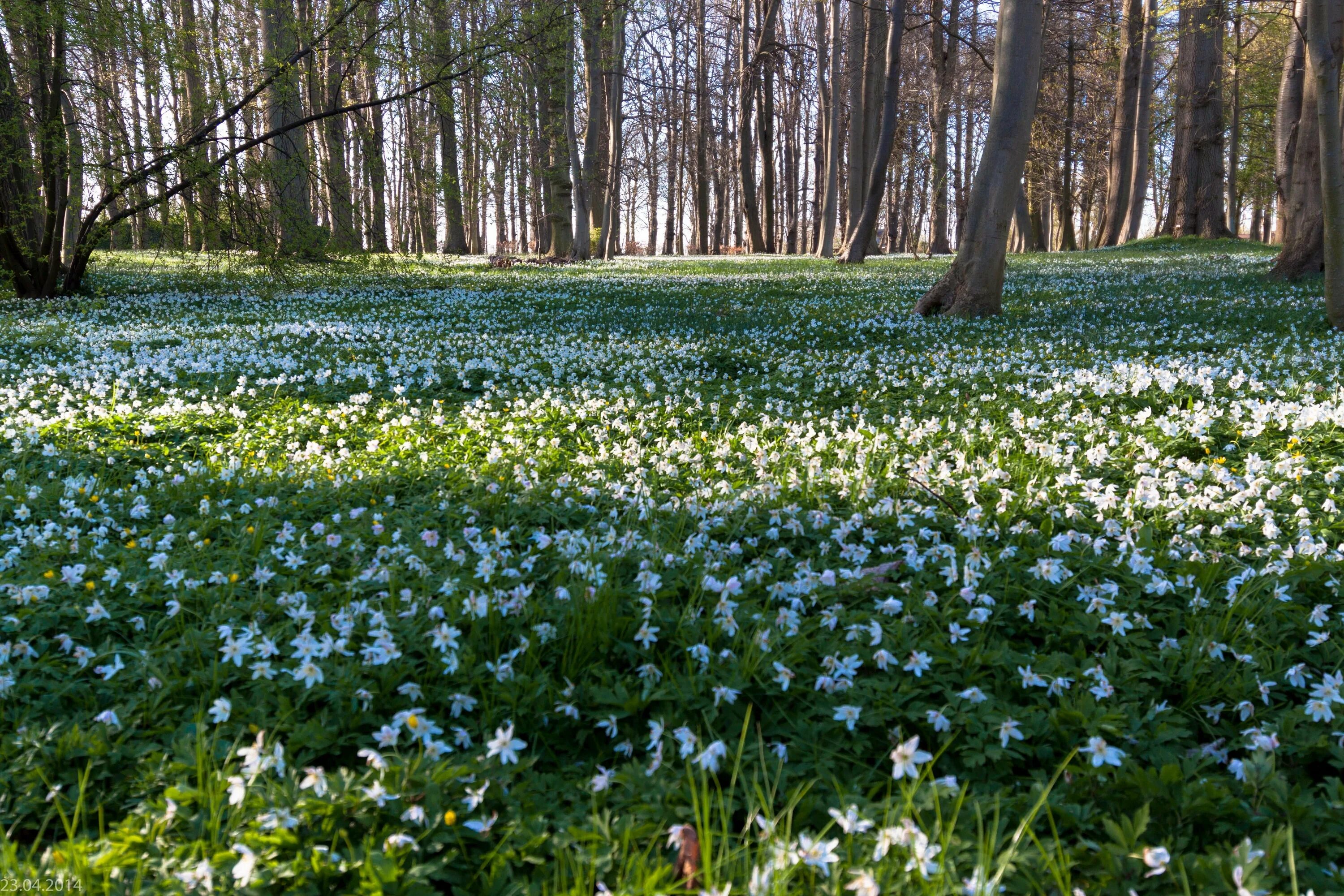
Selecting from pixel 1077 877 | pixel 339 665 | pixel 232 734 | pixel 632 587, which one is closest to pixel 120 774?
pixel 232 734

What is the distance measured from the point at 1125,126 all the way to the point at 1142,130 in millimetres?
881

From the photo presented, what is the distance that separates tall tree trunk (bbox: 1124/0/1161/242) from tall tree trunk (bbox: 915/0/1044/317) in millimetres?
17380

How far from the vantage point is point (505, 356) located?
8289 mm

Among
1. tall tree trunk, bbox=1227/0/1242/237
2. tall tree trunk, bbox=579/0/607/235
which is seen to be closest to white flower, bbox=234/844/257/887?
tall tree trunk, bbox=579/0/607/235

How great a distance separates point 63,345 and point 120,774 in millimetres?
8303

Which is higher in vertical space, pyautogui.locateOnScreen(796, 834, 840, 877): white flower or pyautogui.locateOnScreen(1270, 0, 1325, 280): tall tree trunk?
pyautogui.locateOnScreen(1270, 0, 1325, 280): tall tree trunk

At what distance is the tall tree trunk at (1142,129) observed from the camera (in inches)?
1024

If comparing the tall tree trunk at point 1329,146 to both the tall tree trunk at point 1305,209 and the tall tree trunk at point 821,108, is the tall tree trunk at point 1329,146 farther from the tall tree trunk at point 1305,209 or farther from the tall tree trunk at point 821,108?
the tall tree trunk at point 821,108

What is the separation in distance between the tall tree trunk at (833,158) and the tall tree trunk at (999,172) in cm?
1797

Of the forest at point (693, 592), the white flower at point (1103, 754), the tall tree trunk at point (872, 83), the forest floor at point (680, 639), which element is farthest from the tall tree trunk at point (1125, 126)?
the white flower at point (1103, 754)

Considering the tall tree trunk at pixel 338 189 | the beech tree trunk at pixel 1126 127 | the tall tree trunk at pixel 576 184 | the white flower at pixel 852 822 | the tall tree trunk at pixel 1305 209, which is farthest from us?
the beech tree trunk at pixel 1126 127

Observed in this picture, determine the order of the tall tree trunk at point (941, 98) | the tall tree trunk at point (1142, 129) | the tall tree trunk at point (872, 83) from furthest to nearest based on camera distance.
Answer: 1. the tall tree trunk at point (1142, 129)
2. the tall tree trunk at point (941, 98)
3. the tall tree trunk at point (872, 83)

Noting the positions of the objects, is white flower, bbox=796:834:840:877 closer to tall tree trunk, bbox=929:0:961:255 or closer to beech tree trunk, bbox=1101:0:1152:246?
tall tree trunk, bbox=929:0:961:255

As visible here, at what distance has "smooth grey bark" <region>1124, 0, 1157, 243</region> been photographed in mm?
25984
